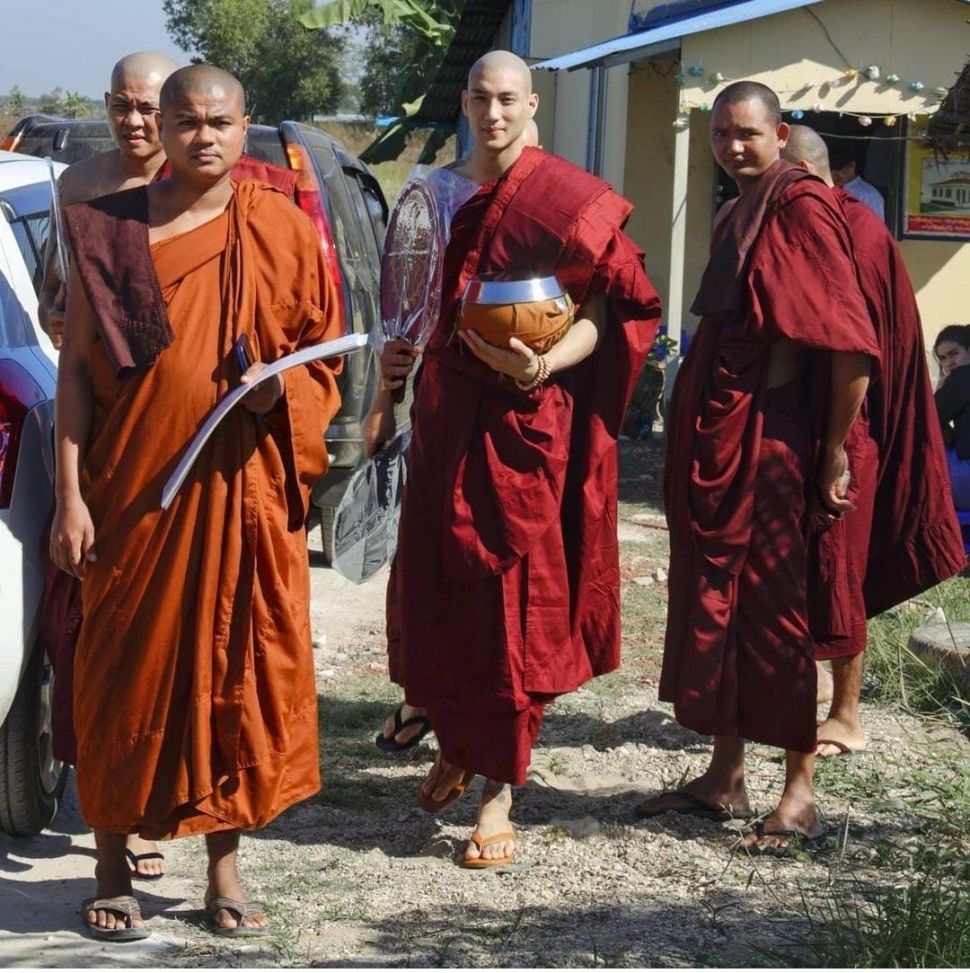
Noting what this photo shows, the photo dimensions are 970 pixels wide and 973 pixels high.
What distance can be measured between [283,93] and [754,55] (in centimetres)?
4077

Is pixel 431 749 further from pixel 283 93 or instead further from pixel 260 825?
pixel 283 93

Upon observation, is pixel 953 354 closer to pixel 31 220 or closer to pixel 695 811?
pixel 695 811

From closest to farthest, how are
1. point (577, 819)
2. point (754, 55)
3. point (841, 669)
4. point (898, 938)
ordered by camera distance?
point (898, 938)
point (577, 819)
point (841, 669)
point (754, 55)

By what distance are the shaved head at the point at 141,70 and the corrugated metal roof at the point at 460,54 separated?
50.4ft

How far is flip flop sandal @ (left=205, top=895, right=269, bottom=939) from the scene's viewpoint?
384cm

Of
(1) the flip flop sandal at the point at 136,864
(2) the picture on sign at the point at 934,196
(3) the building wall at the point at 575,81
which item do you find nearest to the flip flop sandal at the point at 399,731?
(1) the flip flop sandal at the point at 136,864

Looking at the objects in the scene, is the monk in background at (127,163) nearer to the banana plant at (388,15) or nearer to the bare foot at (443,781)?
the bare foot at (443,781)

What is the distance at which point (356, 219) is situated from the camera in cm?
817

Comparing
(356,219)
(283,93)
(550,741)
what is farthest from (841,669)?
(283,93)

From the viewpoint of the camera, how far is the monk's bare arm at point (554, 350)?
416 centimetres

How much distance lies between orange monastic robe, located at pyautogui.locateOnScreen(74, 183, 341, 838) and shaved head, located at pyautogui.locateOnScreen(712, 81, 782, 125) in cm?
143

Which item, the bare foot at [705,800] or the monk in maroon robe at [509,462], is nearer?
the monk in maroon robe at [509,462]

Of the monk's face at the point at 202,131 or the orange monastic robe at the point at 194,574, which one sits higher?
the monk's face at the point at 202,131

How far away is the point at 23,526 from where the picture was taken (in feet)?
13.4
